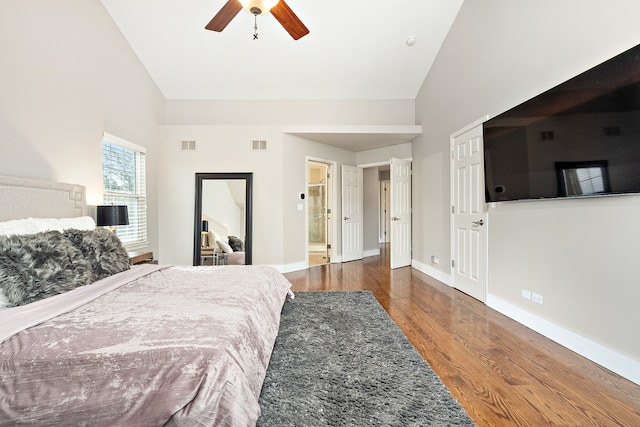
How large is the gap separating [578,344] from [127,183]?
5.30m

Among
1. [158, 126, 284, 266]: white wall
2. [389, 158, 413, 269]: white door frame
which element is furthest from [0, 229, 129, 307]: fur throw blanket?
[389, 158, 413, 269]: white door frame

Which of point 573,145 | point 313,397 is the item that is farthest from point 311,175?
point 313,397

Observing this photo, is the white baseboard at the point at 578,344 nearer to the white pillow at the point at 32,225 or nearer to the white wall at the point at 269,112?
the white wall at the point at 269,112

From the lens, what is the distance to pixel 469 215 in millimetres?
3680

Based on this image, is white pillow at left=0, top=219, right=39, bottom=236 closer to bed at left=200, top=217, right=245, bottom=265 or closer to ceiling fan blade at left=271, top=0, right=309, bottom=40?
ceiling fan blade at left=271, top=0, right=309, bottom=40

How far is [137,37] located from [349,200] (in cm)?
432

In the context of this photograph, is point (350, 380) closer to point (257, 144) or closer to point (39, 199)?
point (39, 199)

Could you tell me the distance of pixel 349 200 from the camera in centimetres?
607

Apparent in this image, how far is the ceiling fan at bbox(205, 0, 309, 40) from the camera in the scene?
2.39 m

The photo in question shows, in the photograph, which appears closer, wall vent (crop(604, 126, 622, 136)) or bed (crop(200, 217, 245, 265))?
wall vent (crop(604, 126, 622, 136))

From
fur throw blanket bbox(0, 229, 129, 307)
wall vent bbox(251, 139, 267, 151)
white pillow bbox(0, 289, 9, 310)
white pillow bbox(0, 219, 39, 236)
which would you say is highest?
wall vent bbox(251, 139, 267, 151)

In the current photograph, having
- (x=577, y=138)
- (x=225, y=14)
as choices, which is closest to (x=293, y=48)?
(x=225, y=14)

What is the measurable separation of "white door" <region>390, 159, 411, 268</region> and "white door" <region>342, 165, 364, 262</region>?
1.02 m

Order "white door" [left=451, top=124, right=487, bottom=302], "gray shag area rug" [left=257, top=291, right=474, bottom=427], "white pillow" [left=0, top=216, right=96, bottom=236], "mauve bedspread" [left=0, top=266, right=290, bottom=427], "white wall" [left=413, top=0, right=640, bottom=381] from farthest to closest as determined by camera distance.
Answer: "white door" [left=451, top=124, right=487, bottom=302] → "white pillow" [left=0, top=216, right=96, bottom=236] → "white wall" [left=413, top=0, right=640, bottom=381] → "gray shag area rug" [left=257, top=291, right=474, bottom=427] → "mauve bedspread" [left=0, top=266, right=290, bottom=427]
